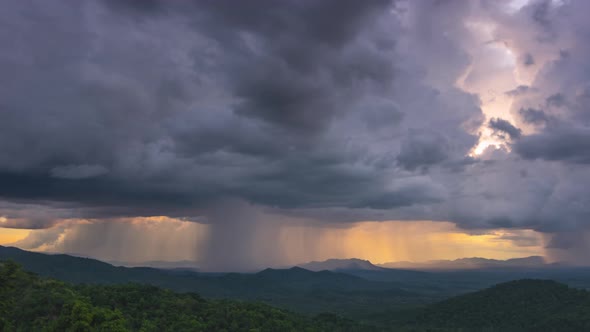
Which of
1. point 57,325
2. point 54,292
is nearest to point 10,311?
point 54,292

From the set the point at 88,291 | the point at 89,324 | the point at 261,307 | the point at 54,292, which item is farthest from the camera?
the point at 261,307

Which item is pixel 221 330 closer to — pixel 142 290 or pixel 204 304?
pixel 204 304

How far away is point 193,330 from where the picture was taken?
456 feet

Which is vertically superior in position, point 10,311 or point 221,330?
point 10,311

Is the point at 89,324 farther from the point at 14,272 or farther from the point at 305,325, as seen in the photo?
the point at 305,325

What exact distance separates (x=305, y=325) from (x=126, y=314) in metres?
73.0

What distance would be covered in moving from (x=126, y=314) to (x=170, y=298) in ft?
93.8

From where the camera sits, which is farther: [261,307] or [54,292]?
[261,307]

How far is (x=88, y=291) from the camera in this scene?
6467 inches

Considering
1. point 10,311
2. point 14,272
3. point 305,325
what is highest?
point 14,272

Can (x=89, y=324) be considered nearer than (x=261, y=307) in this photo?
Yes

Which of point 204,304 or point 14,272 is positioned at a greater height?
point 14,272

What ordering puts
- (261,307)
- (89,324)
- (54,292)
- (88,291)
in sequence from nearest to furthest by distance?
(89,324)
(54,292)
(88,291)
(261,307)

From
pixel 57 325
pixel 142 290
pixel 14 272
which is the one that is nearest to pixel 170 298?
pixel 142 290
